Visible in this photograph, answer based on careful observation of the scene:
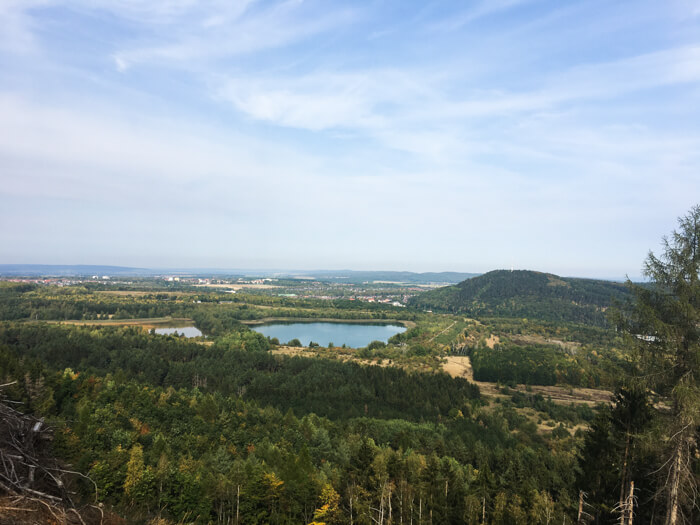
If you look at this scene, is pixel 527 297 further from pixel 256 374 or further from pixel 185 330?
pixel 256 374

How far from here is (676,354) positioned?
8617 millimetres

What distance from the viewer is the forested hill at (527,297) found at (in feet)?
439

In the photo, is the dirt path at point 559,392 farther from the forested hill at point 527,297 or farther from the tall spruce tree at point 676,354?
the forested hill at point 527,297

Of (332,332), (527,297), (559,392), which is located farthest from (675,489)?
(527,297)

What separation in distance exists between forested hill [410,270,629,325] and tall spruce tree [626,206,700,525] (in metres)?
133

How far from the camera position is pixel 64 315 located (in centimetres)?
8362

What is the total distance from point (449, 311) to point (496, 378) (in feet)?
314

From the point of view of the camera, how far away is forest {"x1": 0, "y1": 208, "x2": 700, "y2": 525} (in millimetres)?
8531

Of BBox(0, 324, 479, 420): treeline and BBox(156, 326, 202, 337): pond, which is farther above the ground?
BBox(0, 324, 479, 420): treeline

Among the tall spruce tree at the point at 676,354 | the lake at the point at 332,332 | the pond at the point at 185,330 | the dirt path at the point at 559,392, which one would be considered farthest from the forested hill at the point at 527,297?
the tall spruce tree at the point at 676,354

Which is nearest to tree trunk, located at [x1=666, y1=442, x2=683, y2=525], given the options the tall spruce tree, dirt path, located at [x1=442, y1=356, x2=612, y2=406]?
the tall spruce tree

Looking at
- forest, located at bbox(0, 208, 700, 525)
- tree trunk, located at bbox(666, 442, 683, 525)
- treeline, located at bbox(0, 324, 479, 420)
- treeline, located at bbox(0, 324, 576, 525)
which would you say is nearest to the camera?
tree trunk, located at bbox(666, 442, 683, 525)

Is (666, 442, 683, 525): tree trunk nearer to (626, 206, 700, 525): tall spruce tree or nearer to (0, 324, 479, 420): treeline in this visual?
(626, 206, 700, 525): tall spruce tree

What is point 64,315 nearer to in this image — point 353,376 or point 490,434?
point 353,376
